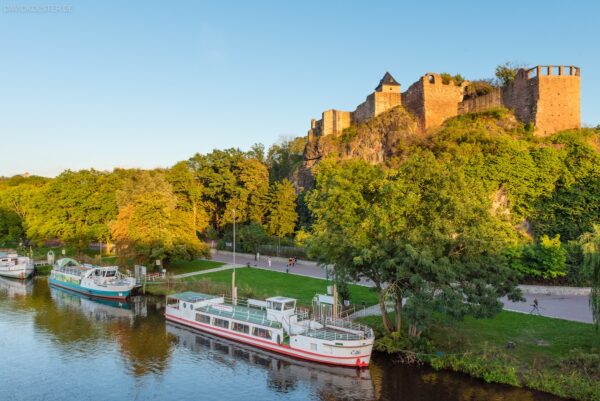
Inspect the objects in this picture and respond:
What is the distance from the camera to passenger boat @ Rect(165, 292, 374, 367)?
24484mm

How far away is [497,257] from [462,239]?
2204 mm

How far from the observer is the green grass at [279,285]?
3622 centimetres

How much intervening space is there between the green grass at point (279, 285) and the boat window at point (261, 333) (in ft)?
20.9

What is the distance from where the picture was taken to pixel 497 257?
23.2 m

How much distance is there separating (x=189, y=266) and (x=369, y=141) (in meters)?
30.7

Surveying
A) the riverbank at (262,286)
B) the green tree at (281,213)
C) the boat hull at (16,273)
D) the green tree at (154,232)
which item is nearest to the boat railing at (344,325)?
the riverbank at (262,286)

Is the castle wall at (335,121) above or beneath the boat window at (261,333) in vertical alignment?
above

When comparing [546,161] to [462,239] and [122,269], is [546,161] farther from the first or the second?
[122,269]

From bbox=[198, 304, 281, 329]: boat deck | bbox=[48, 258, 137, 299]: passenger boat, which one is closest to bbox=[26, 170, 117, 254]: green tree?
bbox=[48, 258, 137, 299]: passenger boat

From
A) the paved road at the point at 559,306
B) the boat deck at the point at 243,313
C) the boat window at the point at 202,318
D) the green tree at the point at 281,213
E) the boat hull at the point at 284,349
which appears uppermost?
the green tree at the point at 281,213

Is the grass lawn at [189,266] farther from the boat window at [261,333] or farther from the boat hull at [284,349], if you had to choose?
the boat window at [261,333]

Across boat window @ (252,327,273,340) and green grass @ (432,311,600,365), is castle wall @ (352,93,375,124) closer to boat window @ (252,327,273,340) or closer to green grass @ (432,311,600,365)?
green grass @ (432,311,600,365)

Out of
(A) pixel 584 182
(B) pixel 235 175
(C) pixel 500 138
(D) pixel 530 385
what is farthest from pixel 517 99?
(D) pixel 530 385

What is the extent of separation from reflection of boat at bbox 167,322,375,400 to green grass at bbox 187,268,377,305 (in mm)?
7260
